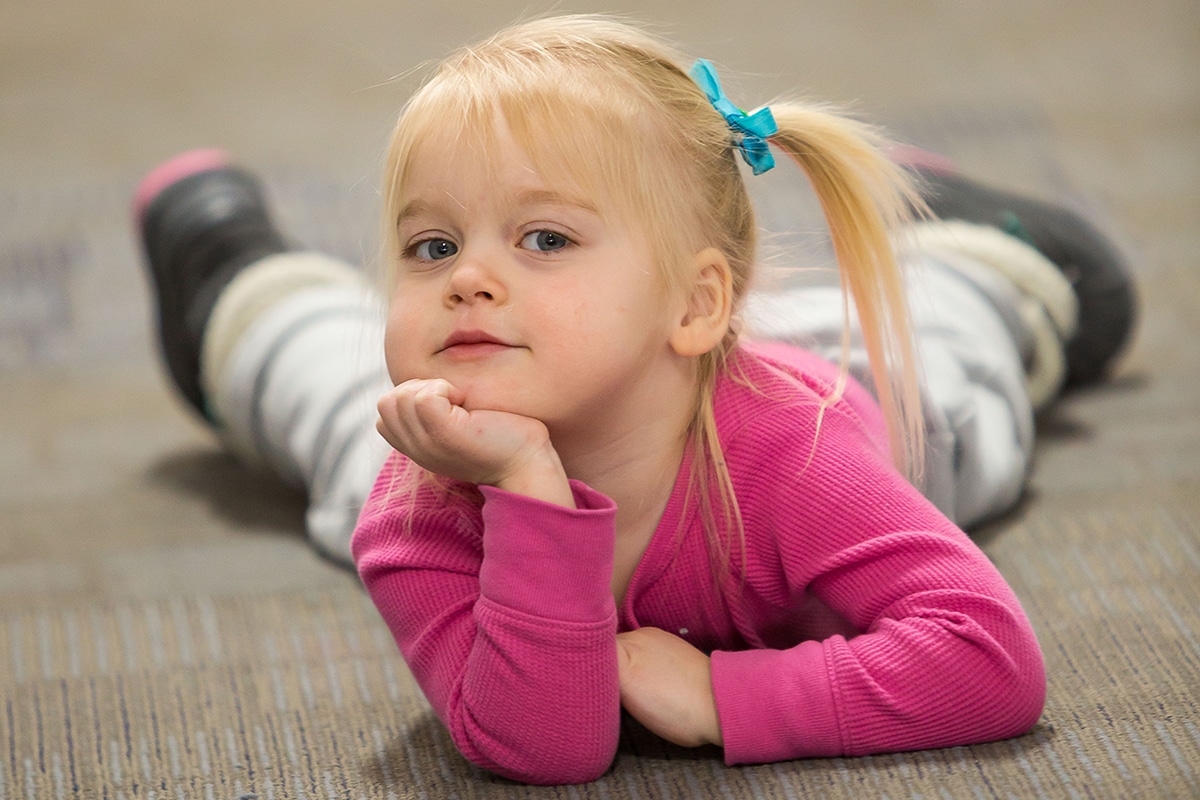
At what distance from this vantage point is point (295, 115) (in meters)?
2.01

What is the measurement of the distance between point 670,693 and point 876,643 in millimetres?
105

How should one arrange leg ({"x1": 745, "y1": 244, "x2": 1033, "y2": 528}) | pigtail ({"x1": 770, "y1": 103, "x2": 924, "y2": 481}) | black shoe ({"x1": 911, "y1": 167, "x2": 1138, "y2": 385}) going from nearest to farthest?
pigtail ({"x1": 770, "y1": 103, "x2": 924, "y2": 481})
leg ({"x1": 745, "y1": 244, "x2": 1033, "y2": 528})
black shoe ({"x1": 911, "y1": 167, "x2": 1138, "y2": 385})

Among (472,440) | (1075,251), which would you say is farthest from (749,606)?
(1075,251)

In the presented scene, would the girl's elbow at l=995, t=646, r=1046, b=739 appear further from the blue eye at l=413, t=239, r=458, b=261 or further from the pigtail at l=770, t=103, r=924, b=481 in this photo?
the blue eye at l=413, t=239, r=458, b=261

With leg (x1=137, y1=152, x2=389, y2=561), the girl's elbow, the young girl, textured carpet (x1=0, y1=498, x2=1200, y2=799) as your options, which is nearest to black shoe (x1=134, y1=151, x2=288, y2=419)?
leg (x1=137, y1=152, x2=389, y2=561)

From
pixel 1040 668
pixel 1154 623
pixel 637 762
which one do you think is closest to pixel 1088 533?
pixel 1154 623

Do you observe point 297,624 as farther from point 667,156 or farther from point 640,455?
point 667,156

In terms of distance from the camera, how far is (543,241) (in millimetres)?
651

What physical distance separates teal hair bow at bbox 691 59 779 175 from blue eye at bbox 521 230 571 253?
12 cm

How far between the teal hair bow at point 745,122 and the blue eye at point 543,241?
0.12 m

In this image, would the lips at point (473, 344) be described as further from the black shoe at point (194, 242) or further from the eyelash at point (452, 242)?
the black shoe at point (194, 242)

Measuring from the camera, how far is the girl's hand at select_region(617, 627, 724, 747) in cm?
68

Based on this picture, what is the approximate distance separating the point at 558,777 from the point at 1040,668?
0.25 metres

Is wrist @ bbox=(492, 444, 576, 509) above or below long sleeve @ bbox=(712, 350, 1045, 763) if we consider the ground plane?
above
